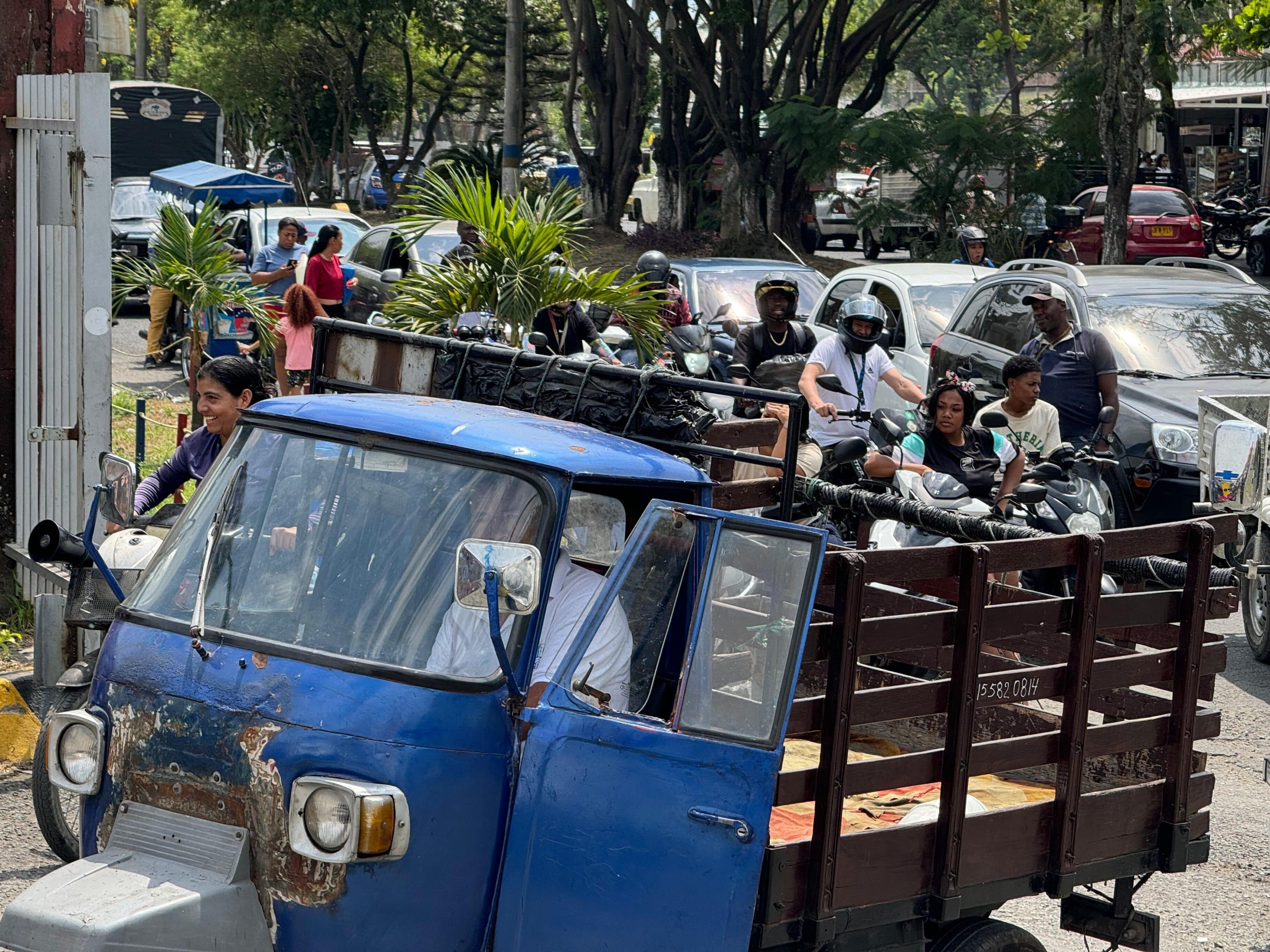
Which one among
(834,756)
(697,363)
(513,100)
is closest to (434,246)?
(513,100)

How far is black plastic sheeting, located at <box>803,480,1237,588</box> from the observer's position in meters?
4.70

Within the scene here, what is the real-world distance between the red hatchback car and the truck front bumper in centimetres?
2705

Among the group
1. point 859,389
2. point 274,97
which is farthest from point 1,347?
point 274,97

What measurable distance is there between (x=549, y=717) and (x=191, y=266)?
9.14 m

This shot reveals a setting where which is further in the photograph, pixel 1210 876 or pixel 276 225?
pixel 276 225

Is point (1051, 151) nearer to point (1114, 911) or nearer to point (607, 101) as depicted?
point (607, 101)

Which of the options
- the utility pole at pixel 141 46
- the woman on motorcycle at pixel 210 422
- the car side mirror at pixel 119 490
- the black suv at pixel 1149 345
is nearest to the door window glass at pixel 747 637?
the car side mirror at pixel 119 490

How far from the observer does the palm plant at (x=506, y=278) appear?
8352 mm

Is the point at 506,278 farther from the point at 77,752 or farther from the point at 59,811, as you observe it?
the point at 77,752

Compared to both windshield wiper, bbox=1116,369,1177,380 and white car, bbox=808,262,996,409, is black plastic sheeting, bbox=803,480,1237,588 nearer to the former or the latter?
windshield wiper, bbox=1116,369,1177,380

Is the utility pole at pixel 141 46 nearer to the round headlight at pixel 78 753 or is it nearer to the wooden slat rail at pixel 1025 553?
the round headlight at pixel 78 753

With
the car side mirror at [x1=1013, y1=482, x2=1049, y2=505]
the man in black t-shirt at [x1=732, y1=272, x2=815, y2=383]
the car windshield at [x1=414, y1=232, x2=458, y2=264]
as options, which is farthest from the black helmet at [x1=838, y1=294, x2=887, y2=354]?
the car windshield at [x1=414, y1=232, x2=458, y2=264]

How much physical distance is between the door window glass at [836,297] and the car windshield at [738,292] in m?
0.26

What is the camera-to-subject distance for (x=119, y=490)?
4551 mm
